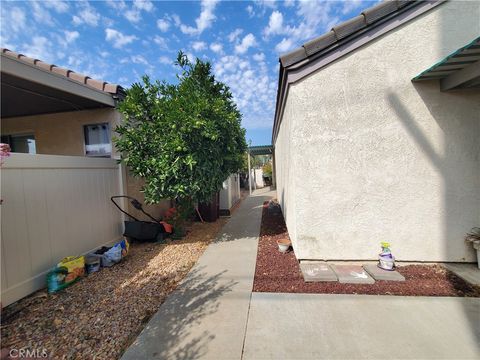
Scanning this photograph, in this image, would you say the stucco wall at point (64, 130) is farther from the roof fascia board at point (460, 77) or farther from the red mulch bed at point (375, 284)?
the roof fascia board at point (460, 77)

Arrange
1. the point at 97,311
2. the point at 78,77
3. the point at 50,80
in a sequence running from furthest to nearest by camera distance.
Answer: the point at 78,77
the point at 50,80
the point at 97,311

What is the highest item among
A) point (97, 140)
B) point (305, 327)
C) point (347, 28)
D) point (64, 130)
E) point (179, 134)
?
point (347, 28)

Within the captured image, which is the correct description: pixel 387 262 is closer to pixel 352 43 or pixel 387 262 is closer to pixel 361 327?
pixel 361 327

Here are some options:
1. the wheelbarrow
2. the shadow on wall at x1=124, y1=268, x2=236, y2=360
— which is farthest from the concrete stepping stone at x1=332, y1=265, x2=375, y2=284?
the wheelbarrow

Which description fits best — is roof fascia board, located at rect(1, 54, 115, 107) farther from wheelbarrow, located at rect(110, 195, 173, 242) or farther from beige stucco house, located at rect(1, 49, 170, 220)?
wheelbarrow, located at rect(110, 195, 173, 242)

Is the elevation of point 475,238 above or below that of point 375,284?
above

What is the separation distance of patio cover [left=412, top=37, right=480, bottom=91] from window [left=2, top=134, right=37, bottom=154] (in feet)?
30.7

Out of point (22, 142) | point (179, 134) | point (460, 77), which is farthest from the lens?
point (22, 142)

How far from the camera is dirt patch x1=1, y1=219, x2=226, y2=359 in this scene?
7.79 feet

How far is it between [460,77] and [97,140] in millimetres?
7593

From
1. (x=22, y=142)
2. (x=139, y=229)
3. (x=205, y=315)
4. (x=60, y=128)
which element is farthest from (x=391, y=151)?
(x=22, y=142)

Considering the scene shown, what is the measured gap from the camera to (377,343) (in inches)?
86.3

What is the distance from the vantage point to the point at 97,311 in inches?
115

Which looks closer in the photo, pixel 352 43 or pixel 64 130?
pixel 352 43
